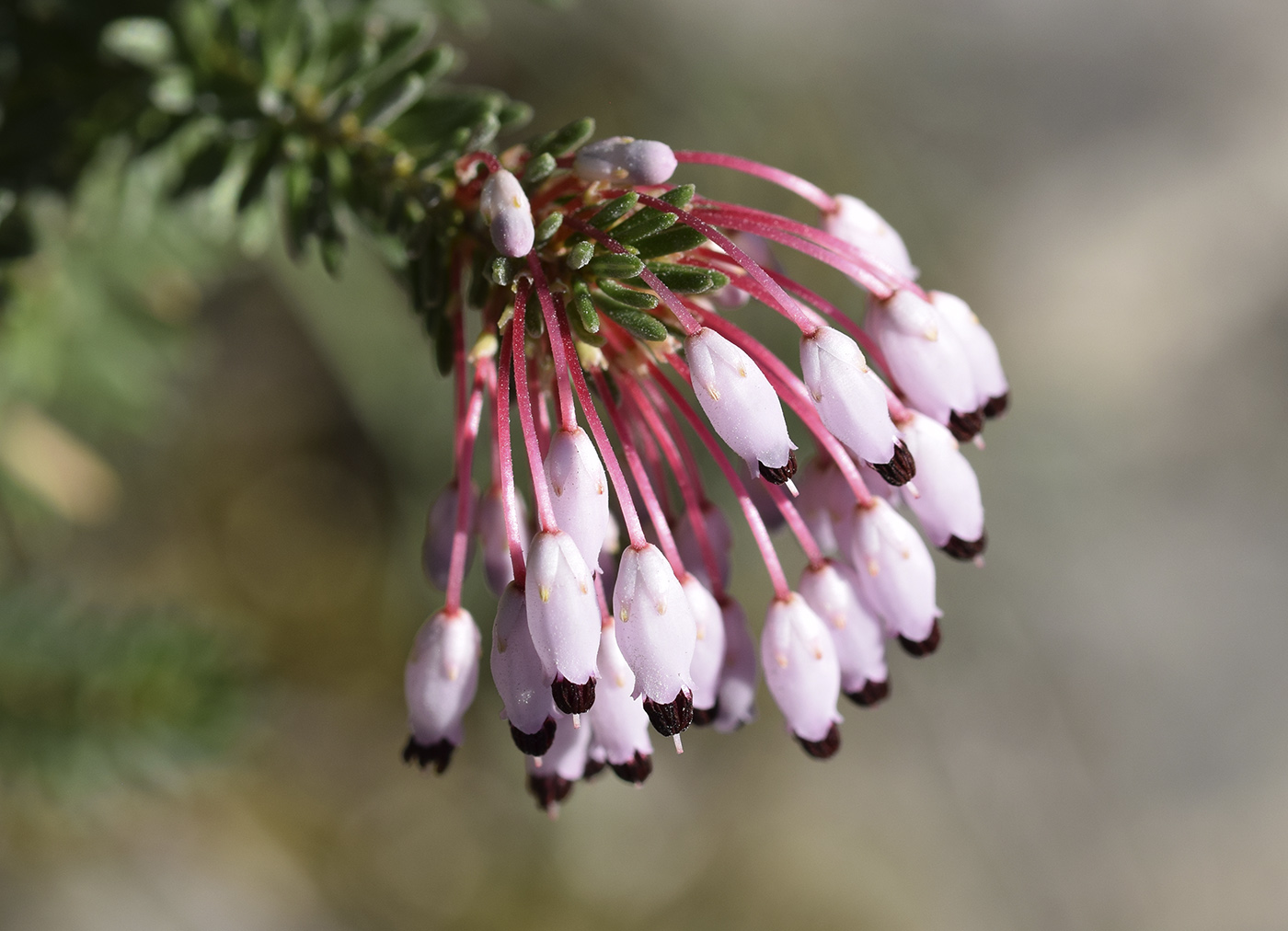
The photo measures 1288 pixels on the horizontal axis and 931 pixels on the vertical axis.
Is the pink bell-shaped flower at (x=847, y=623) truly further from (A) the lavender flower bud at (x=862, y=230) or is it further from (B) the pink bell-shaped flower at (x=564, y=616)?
(A) the lavender flower bud at (x=862, y=230)

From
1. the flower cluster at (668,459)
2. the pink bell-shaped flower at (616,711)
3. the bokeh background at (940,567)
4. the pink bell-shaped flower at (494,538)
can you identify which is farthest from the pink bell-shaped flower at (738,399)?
the bokeh background at (940,567)

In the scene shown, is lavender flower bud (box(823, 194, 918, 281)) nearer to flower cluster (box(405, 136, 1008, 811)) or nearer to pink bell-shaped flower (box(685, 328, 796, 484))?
flower cluster (box(405, 136, 1008, 811))

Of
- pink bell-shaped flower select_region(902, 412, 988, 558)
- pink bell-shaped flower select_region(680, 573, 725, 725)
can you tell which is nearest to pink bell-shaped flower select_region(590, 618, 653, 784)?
pink bell-shaped flower select_region(680, 573, 725, 725)

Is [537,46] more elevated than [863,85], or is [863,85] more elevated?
[863,85]

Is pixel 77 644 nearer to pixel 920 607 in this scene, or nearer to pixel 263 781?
pixel 263 781

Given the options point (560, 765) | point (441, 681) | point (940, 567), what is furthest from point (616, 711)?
point (940, 567)

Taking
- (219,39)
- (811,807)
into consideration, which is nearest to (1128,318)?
(811,807)
